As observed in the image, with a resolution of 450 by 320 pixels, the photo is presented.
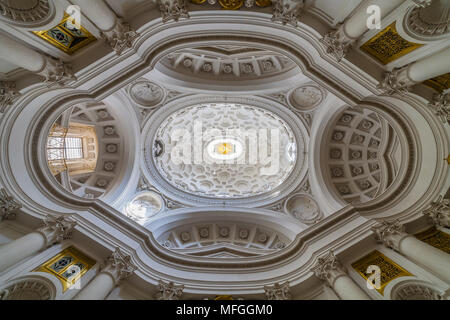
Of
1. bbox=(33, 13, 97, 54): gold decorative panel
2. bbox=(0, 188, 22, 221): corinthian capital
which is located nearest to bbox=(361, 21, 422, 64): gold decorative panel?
bbox=(33, 13, 97, 54): gold decorative panel

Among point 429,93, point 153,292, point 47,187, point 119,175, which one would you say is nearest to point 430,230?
point 429,93

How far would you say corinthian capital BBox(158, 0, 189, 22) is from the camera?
34.0 feet

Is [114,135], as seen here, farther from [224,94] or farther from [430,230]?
[430,230]

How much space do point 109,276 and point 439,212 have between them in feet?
44.1

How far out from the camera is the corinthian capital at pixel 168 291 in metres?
13.2

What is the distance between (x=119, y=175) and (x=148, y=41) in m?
11.1

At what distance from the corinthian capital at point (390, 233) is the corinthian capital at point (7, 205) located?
14.5 meters

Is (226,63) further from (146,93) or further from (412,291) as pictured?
(412,291)

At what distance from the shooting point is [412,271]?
1089 cm

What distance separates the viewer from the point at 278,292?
43.9 ft

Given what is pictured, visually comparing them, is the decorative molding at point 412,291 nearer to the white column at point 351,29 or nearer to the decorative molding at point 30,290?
the white column at point 351,29

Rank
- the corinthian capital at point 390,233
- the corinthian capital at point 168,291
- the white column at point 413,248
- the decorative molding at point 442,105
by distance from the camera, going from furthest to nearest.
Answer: the corinthian capital at point 168,291 → the corinthian capital at point 390,233 → the decorative molding at point 442,105 → the white column at point 413,248

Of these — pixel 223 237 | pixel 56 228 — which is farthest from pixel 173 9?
pixel 223 237

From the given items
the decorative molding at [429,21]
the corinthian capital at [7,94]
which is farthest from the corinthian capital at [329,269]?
the corinthian capital at [7,94]
